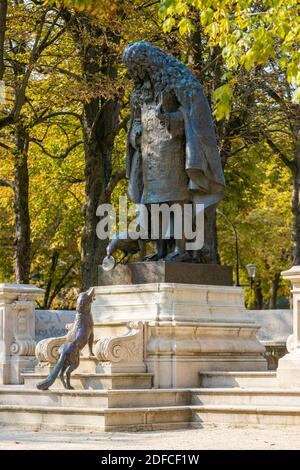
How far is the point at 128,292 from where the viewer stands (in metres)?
18.9

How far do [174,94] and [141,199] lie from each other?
1.72 m

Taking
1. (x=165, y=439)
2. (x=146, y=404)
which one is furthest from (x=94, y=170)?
(x=165, y=439)

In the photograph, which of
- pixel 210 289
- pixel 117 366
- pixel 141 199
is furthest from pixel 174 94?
pixel 117 366

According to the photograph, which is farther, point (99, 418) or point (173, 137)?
point (173, 137)

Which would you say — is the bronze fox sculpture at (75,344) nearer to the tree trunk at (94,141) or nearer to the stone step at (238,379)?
the stone step at (238,379)

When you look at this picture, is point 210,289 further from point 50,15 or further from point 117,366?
point 50,15

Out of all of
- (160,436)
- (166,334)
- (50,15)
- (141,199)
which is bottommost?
(160,436)

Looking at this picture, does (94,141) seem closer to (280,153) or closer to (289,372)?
(280,153)

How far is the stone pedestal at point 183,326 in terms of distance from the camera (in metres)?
18.2

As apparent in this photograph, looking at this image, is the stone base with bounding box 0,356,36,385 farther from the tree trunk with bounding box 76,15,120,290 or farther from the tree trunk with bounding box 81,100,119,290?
the tree trunk with bounding box 81,100,119,290

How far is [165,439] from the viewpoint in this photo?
15.7m

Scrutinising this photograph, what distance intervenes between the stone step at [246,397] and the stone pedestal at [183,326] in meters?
0.60

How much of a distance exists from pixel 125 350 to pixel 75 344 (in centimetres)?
69

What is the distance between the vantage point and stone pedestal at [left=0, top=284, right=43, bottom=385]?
20.8 meters
